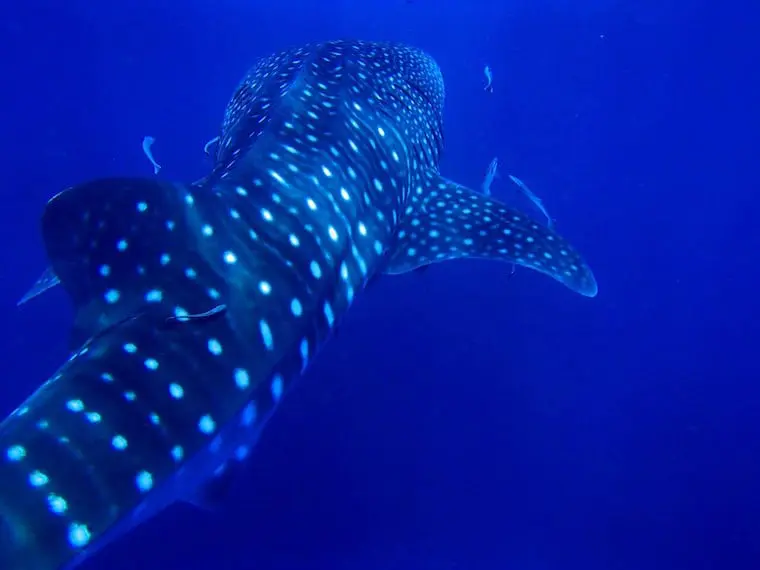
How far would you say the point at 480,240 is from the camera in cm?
476

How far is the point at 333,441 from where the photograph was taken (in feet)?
28.1

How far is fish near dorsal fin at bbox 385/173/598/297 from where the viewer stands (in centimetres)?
454

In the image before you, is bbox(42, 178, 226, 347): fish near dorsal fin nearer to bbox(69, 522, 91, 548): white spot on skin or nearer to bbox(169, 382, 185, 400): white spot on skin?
bbox(169, 382, 185, 400): white spot on skin

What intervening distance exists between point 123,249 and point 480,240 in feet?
9.52

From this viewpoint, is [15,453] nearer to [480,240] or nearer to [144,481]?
[144,481]

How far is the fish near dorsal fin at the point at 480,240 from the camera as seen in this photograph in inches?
179

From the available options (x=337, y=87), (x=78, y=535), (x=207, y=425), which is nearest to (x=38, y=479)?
(x=78, y=535)

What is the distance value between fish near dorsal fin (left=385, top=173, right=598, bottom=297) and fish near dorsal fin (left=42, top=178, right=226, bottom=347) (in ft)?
7.19

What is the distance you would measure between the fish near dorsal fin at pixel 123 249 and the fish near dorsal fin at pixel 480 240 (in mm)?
2192

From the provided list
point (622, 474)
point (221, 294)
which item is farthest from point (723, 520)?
point (221, 294)

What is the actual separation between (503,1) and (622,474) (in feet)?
57.7

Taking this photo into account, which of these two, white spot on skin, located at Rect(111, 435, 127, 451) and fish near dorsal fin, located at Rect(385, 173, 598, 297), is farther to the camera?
fish near dorsal fin, located at Rect(385, 173, 598, 297)

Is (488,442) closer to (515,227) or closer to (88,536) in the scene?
(515,227)

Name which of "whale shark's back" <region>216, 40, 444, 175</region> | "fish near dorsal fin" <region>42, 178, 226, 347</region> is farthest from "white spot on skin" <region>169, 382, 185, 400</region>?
"whale shark's back" <region>216, 40, 444, 175</region>
